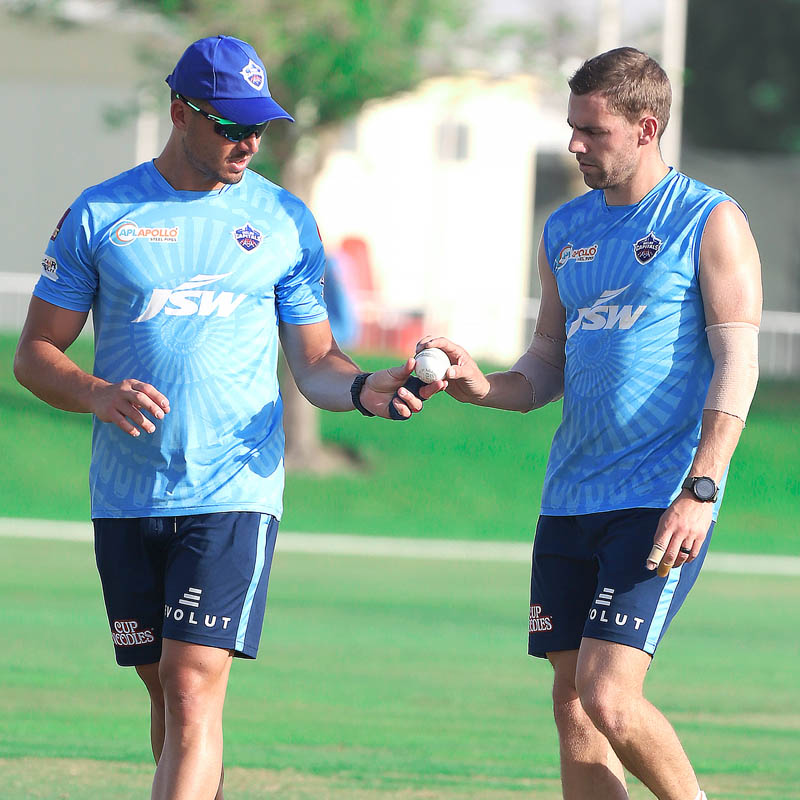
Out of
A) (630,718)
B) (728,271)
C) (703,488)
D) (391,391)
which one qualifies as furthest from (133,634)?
(728,271)

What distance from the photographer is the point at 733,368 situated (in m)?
5.15

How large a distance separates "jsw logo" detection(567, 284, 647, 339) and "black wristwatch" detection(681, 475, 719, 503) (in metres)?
0.58

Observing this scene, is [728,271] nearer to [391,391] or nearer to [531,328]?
[391,391]

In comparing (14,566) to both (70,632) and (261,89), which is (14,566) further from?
(261,89)

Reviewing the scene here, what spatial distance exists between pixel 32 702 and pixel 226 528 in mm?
3441

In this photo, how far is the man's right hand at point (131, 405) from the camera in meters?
5.10

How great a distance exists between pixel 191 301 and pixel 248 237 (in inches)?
11.2

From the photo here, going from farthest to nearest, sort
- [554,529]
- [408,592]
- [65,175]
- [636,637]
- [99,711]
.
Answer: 1. [65,175]
2. [408,592]
3. [99,711]
4. [554,529]
5. [636,637]

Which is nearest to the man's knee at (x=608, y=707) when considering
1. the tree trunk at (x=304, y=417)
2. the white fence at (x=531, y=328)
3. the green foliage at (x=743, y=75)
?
the tree trunk at (x=304, y=417)

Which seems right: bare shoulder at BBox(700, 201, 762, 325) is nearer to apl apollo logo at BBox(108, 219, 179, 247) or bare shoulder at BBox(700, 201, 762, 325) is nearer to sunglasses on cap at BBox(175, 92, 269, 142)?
sunglasses on cap at BBox(175, 92, 269, 142)

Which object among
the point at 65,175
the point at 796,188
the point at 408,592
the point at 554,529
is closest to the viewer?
the point at 554,529

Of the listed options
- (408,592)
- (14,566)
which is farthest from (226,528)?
(14,566)

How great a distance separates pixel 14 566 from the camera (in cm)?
1368

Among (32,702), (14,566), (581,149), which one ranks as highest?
(581,149)
